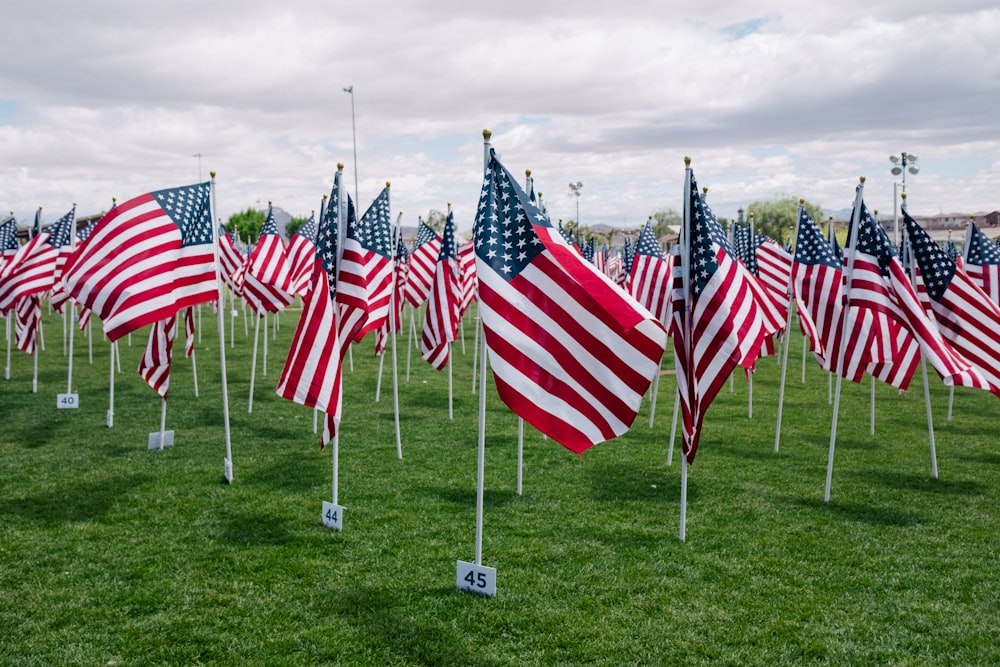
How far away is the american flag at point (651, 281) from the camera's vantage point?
14391 millimetres

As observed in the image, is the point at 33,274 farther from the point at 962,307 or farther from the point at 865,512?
the point at 962,307

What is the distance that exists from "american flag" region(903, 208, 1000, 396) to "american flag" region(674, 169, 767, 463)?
3.64 m

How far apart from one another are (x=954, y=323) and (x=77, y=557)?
1116cm

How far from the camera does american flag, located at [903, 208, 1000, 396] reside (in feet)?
35.3

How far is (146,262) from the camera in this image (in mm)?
10023

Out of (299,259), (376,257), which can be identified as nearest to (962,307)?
(376,257)

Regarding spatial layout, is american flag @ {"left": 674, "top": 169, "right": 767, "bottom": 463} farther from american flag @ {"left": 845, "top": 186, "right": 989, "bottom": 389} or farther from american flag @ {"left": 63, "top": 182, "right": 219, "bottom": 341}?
american flag @ {"left": 63, "top": 182, "right": 219, "bottom": 341}

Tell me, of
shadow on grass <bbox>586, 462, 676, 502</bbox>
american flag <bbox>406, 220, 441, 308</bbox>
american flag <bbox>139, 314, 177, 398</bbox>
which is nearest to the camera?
shadow on grass <bbox>586, 462, 676, 502</bbox>

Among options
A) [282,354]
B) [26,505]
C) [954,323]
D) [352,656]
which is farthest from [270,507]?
[282,354]

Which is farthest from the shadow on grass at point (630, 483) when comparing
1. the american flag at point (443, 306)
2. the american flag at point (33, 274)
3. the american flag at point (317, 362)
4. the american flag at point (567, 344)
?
the american flag at point (33, 274)

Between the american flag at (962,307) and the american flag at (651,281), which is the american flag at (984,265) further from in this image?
the american flag at (651,281)

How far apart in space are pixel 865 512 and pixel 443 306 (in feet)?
23.8

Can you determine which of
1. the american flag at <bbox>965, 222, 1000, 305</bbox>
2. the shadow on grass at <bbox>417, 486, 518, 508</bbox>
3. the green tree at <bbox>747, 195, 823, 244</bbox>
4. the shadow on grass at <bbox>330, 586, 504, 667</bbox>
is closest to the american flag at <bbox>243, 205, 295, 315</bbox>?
the shadow on grass at <bbox>417, 486, 518, 508</bbox>

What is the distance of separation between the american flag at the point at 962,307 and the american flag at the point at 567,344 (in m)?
5.70
